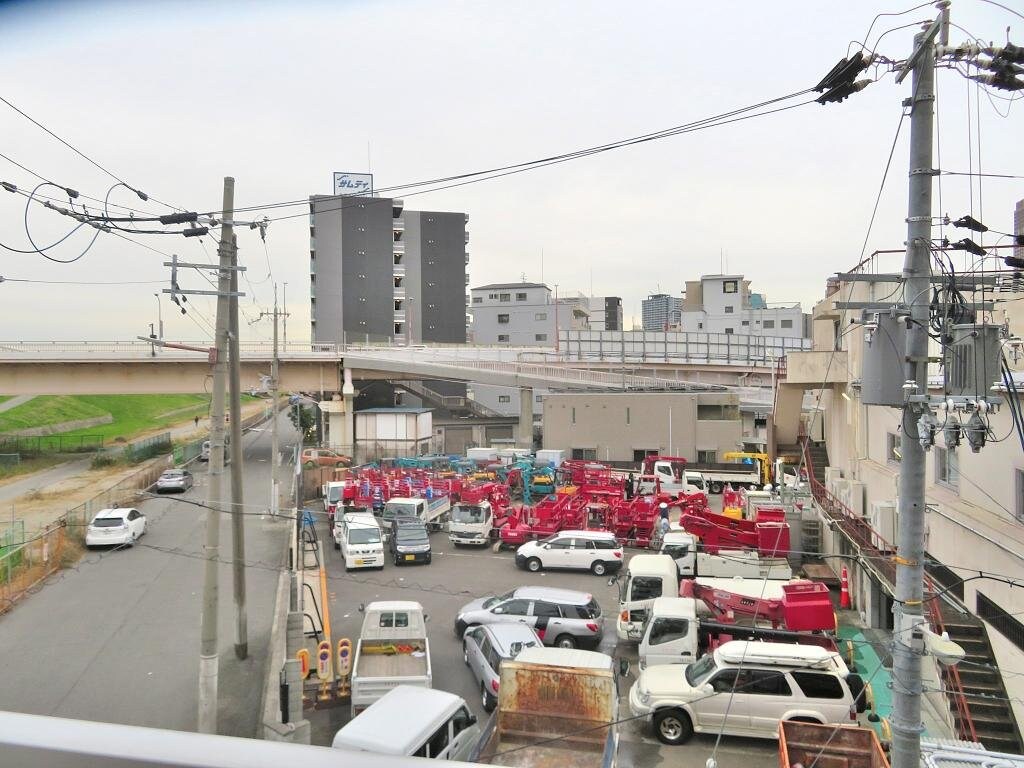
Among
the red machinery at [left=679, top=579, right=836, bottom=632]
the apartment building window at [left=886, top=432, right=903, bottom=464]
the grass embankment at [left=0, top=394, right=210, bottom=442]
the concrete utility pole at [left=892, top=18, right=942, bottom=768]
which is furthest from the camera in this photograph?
the grass embankment at [left=0, top=394, right=210, bottom=442]

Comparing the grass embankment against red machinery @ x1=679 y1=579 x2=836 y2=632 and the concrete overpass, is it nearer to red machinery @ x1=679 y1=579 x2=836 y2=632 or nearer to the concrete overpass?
the concrete overpass

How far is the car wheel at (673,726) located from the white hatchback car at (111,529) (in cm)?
1251

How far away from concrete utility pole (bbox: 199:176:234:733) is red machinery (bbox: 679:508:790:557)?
9537 millimetres

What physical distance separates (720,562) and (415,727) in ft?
28.5

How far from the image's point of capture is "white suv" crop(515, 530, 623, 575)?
14.2 metres

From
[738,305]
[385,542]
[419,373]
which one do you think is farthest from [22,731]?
[738,305]

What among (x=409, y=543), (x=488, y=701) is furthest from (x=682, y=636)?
(x=409, y=543)

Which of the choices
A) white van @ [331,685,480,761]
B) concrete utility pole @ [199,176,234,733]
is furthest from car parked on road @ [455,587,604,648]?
concrete utility pole @ [199,176,234,733]

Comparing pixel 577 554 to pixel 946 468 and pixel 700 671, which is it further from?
pixel 946 468

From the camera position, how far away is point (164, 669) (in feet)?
29.9

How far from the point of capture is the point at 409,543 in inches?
589

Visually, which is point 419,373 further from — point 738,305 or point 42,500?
point 738,305

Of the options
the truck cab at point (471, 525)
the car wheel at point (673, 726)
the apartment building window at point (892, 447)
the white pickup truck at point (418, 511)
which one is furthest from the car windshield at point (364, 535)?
the apartment building window at point (892, 447)

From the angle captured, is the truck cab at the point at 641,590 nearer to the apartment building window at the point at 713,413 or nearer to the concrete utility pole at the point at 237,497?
the concrete utility pole at the point at 237,497
